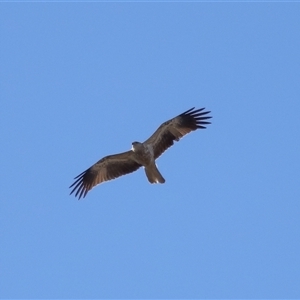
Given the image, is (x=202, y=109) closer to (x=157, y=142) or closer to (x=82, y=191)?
(x=157, y=142)

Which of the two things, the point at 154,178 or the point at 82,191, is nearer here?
the point at 154,178

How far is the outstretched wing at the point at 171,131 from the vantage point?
26875 millimetres

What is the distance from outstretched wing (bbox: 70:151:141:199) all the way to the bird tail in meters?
0.79

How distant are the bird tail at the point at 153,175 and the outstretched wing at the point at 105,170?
788 mm

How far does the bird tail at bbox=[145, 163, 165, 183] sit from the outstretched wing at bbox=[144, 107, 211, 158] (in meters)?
0.46

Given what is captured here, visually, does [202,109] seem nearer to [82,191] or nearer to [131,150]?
[131,150]

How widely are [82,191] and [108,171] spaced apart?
0.96m

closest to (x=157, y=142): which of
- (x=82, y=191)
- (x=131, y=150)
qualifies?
(x=131, y=150)

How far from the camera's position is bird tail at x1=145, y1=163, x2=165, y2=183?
26.4 m

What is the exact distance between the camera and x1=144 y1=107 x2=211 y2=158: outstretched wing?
26875 mm

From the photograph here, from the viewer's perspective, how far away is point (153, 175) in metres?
26.5

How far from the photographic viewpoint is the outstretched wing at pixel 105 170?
90.2ft

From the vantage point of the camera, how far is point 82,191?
28.4 meters

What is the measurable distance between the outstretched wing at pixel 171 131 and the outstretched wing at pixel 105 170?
72 centimetres
